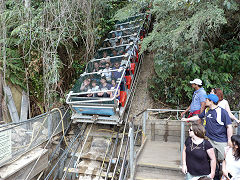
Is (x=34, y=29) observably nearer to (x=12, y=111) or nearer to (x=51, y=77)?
(x=51, y=77)

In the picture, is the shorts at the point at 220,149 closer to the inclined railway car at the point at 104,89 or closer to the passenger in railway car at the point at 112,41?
the inclined railway car at the point at 104,89

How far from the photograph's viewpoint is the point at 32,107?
6.77m

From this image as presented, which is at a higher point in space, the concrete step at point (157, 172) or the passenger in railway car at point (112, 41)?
the passenger in railway car at point (112, 41)

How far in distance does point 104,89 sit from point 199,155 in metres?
3.42

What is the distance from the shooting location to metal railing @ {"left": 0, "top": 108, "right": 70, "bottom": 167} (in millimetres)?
4105

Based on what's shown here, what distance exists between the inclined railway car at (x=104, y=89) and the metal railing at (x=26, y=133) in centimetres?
96

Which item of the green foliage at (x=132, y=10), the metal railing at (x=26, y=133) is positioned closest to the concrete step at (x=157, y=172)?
the metal railing at (x=26, y=133)

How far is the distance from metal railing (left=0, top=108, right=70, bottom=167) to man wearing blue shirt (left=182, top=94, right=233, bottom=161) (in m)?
4.61

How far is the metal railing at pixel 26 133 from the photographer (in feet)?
13.5

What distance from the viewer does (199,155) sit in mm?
2428

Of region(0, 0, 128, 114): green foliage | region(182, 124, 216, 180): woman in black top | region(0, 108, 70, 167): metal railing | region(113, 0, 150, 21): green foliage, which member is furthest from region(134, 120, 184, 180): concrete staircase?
region(113, 0, 150, 21): green foliage

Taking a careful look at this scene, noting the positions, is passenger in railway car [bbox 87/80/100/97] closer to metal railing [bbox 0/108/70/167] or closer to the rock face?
metal railing [bbox 0/108/70/167]

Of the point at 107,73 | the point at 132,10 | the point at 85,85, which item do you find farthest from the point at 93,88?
the point at 132,10

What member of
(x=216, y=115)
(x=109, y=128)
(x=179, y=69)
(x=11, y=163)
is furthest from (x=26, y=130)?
(x=179, y=69)
